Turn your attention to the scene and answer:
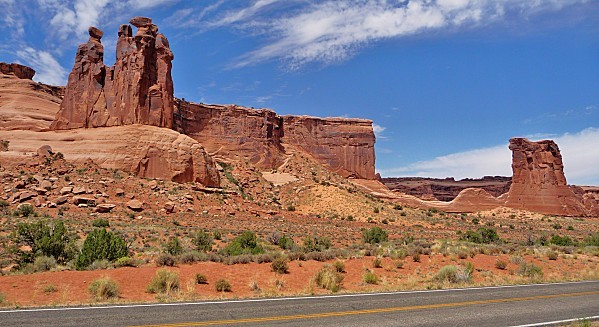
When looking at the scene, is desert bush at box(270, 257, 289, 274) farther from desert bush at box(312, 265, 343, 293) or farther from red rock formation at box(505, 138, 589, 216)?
red rock formation at box(505, 138, 589, 216)

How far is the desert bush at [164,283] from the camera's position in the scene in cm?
1312

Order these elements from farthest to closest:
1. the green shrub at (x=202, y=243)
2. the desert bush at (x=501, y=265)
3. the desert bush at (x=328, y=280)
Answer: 1. the green shrub at (x=202, y=243)
2. the desert bush at (x=501, y=265)
3. the desert bush at (x=328, y=280)

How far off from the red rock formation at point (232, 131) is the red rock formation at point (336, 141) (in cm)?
810

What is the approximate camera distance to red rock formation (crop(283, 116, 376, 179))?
84.6 m

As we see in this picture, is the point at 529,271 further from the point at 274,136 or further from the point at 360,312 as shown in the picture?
the point at 274,136

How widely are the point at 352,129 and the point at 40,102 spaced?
52372 mm

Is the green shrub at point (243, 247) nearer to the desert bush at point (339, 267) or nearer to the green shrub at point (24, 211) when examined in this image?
the desert bush at point (339, 267)

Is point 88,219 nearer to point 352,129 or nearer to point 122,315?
point 122,315

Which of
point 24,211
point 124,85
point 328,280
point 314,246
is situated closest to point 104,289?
point 328,280

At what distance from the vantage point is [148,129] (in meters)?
48.5

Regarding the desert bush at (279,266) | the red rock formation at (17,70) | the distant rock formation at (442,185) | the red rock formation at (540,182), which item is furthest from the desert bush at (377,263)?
the distant rock formation at (442,185)

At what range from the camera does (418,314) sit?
390 inches

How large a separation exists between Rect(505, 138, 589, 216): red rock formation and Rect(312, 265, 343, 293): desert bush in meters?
68.2

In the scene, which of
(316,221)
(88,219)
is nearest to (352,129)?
(316,221)
